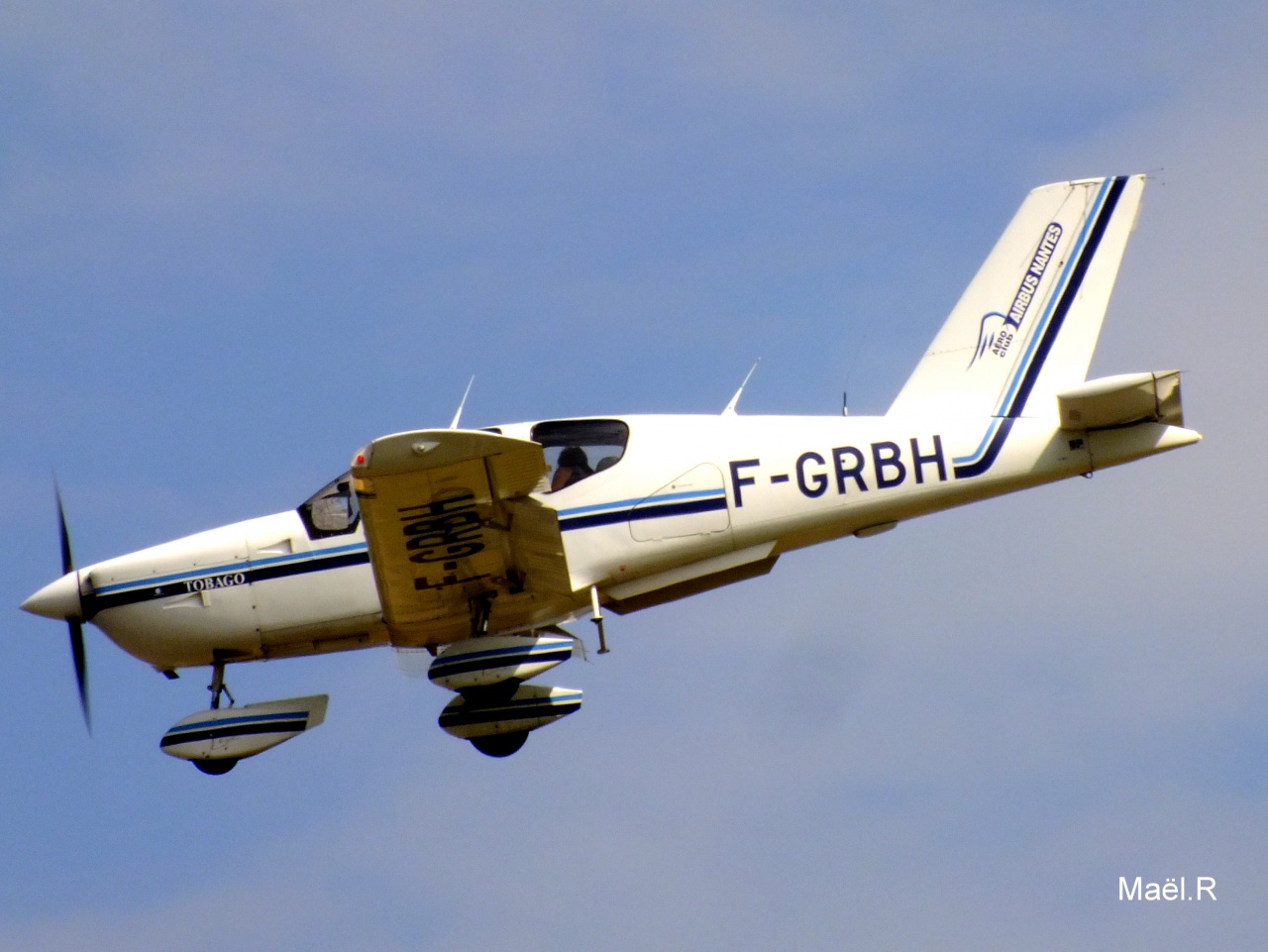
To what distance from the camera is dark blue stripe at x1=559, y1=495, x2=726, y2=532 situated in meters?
13.6

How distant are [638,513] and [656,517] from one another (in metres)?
0.15

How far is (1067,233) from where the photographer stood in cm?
1464

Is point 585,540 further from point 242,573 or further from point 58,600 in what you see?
point 58,600

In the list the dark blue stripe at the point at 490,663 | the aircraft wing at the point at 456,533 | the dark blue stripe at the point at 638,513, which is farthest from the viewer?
the dark blue stripe at the point at 638,513

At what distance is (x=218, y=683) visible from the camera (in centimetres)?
1395

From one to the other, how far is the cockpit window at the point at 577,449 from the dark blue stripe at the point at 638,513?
0.32 m

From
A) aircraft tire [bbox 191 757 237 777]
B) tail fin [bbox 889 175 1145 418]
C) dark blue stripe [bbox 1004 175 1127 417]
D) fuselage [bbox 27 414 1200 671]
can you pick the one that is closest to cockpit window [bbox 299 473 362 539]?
fuselage [bbox 27 414 1200 671]

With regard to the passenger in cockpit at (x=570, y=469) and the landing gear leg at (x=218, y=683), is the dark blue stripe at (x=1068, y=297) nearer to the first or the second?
the passenger in cockpit at (x=570, y=469)

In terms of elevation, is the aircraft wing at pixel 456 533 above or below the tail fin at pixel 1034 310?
below

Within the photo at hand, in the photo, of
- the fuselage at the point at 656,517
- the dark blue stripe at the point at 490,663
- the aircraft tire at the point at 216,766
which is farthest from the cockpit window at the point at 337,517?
the aircraft tire at the point at 216,766

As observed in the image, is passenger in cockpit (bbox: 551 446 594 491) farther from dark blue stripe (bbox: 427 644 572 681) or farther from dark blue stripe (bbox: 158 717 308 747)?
dark blue stripe (bbox: 158 717 308 747)

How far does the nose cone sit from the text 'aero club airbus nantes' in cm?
2

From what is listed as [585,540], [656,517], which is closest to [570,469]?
[585,540]

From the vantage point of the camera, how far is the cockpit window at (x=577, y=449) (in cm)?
1357
